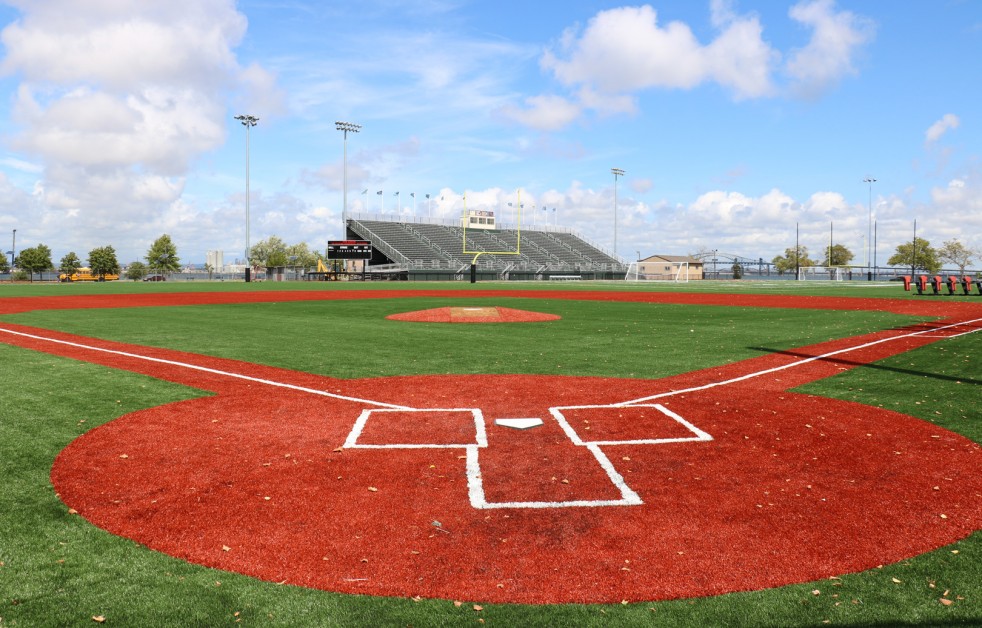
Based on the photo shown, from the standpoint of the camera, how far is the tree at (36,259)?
93188 mm

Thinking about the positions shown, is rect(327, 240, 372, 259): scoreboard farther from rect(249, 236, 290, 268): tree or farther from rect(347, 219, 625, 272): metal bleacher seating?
rect(249, 236, 290, 268): tree

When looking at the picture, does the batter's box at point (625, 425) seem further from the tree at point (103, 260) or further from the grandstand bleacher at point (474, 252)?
the tree at point (103, 260)

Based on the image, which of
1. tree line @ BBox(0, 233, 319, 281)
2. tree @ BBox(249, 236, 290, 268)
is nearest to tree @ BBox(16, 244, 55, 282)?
tree line @ BBox(0, 233, 319, 281)

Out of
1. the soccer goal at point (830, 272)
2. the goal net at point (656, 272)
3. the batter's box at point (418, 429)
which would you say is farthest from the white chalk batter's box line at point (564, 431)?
the goal net at point (656, 272)

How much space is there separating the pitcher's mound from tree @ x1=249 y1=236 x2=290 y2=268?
341 ft

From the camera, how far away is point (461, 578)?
4051 millimetres

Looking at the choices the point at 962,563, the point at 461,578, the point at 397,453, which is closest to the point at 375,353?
the point at 397,453

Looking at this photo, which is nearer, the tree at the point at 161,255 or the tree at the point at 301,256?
the tree at the point at 161,255

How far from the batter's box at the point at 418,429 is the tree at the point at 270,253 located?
118 meters

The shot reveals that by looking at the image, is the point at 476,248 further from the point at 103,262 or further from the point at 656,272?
the point at 103,262

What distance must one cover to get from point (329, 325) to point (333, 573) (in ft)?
54.6

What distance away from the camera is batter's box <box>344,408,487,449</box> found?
22.8ft

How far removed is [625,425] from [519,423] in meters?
1.28

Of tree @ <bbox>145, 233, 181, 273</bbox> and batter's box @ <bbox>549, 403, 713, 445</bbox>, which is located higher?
tree @ <bbox>145, 233, 181, 273</bbox>
